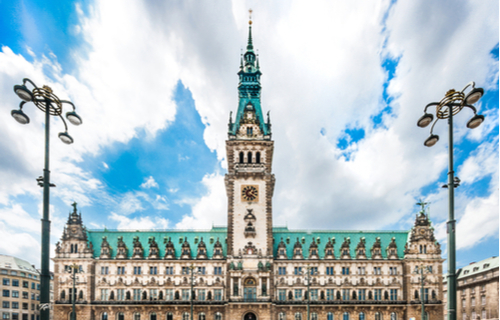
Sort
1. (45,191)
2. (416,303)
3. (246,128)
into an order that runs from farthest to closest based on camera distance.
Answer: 1. (246,128)
2. (416,303)
3. (45,191)

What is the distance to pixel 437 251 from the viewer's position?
90312 mm

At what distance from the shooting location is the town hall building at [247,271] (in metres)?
87.0

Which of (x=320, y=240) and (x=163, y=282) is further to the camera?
(x=320, y=240)

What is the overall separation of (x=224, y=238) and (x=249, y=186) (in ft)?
51.7

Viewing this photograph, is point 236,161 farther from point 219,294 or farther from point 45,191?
point 45,191

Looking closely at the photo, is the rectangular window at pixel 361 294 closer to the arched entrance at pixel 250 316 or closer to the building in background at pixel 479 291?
the arched entrance at pixel 250 316

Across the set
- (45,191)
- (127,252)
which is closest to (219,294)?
(127,252)

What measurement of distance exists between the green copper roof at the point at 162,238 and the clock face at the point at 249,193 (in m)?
13.0

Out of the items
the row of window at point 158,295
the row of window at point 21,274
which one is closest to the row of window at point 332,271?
the row of window at point 158,295

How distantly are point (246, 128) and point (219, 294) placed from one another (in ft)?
132

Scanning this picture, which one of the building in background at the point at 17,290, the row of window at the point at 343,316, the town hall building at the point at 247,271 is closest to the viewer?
the town hall building at the point at 247,271

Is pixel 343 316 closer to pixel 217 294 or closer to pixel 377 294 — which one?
pixel 377 294

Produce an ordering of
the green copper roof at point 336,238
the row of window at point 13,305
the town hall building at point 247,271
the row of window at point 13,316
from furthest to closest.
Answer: the row of window at point 13,305
the row of window at point 13,316
the green copper roof at point 336,238
the town hall building at point 247,271

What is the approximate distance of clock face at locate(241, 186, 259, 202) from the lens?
292 ft
